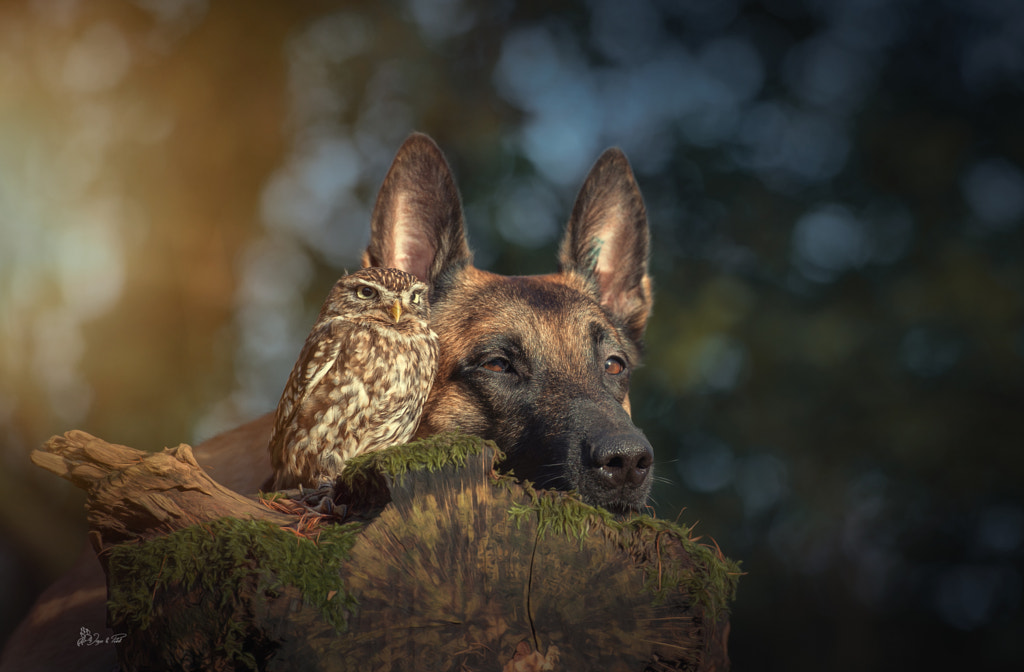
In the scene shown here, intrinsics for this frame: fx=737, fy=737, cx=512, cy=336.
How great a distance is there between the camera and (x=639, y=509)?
381 centimetres

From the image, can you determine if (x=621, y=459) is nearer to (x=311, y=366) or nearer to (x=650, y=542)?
(x=650, y=542)

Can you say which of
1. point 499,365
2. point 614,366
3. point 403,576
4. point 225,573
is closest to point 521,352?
point 499,365

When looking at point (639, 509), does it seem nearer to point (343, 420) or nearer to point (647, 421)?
Result: point (343, 420)

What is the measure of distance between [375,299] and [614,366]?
1.92 meters

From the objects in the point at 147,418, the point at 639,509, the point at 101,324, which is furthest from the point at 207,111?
the point at 639,509

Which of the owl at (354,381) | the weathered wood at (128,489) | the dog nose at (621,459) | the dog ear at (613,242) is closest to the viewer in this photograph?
the weathered wood at (128,489)

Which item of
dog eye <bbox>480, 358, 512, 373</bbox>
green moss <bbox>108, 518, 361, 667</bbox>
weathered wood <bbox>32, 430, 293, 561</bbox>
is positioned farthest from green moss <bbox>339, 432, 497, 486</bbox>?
dog eye <bbox>480, 358, 512, 373</bbox>

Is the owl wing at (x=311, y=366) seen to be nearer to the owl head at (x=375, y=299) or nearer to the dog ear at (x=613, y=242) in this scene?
the owl head at (x=375, y=299)

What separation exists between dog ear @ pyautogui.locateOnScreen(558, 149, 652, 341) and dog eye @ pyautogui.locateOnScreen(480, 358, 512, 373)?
1484mm

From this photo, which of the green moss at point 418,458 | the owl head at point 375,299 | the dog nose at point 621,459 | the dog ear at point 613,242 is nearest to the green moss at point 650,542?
the green moss at point 418,458

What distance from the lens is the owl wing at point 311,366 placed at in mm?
3465

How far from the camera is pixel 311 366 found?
3.53 meters

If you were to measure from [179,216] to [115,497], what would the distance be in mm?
7365

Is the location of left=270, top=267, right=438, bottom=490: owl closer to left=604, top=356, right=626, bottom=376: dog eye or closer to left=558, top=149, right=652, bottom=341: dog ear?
left=604, top=356, right=626, bottom=376: dog eye
